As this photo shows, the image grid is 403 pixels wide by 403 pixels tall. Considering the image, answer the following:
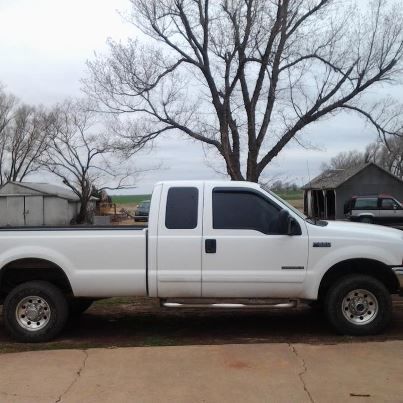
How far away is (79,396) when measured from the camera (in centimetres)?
480

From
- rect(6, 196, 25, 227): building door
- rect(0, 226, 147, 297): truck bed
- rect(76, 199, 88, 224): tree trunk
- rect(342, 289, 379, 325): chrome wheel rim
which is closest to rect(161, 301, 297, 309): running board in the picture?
rect(0, 226, 147, 297): truck bed

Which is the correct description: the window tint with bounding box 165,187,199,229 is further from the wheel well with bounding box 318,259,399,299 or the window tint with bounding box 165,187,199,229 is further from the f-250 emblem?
the wheel well with bounding box 318,259,399,299

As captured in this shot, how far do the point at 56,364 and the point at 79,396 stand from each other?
1.00 metres

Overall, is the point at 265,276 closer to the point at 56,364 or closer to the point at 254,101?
the point at 56,364

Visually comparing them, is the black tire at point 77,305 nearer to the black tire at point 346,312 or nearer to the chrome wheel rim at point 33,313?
the chrome wheel rim at point 33,313

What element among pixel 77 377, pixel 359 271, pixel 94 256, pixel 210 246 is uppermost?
pixel 210 246

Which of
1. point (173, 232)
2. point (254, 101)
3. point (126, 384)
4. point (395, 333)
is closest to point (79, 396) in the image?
point (126, 384)

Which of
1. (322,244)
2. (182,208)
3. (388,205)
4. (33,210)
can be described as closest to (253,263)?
(322,244)

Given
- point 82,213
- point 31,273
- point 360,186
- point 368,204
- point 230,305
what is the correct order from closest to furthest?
point 230,305, point 31,273, point 368,204, point 360,186, point 82,213

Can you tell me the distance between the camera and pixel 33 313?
22.5ft

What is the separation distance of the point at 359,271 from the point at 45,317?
3875 millimetres

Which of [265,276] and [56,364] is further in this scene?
[265,276]

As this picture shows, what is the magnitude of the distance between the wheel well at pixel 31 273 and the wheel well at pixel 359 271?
321 centimetres

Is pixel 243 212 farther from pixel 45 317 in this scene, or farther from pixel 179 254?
pixel 45 317
